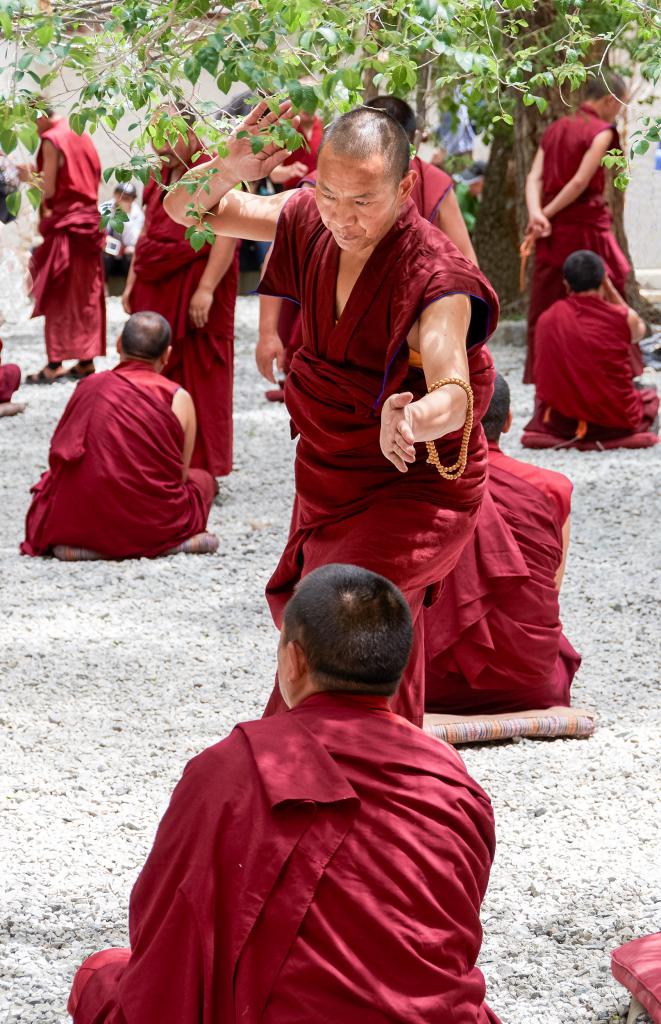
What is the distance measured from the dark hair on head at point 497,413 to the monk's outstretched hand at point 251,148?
114 centimetres

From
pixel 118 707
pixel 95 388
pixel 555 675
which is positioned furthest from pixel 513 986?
pixel 95 388

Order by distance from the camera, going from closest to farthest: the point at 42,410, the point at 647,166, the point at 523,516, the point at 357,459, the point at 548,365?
the point at 357,459
the point at 523,516
the point at 548,365
the point at 42,410
the point at 647,166

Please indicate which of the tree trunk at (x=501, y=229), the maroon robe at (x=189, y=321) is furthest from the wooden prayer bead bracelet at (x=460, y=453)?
the tree trunk at (x=501, y=229)

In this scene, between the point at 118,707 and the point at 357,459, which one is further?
the point at 118,707

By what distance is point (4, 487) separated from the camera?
6.90 meters

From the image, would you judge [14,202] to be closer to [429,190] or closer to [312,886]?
[312,886]

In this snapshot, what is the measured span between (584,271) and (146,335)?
8.61ft

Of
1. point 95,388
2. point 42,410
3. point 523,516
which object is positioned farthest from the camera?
point 42,410

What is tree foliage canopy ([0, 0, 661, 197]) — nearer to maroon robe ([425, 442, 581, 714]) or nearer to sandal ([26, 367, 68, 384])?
maroon robe ([425, 442, 581, 714])

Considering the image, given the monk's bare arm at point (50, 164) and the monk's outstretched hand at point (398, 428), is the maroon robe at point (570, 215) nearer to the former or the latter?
the monk's bare arm at point (50, 164)

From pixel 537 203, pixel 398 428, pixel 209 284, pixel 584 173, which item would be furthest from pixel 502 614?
pixel 537 203

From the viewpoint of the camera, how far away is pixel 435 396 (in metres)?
2.52

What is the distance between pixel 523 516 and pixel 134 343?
218cm

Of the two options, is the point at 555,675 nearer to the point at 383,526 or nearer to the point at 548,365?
the point at 383,526
